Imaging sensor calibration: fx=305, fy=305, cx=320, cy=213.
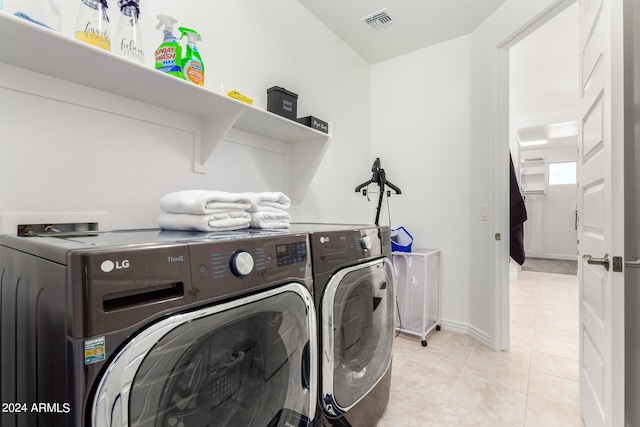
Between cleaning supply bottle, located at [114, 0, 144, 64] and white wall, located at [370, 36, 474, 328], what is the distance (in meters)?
2.37

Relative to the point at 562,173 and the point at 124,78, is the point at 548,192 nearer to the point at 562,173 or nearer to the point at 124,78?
the point at 562,173

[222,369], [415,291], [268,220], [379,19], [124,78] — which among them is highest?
[379,19]

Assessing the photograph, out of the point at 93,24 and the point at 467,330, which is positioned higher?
the point at 93,24

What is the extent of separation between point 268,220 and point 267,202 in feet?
0.33

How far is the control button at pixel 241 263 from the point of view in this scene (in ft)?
2.59

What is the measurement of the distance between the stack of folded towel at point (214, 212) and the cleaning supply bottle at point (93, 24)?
0.54 metres

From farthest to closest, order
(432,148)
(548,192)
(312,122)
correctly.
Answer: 1. (548,192)
2. (432,148)
3. (312,122)

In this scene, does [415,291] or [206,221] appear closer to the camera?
[206,221]

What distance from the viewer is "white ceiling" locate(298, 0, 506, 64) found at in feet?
7.41

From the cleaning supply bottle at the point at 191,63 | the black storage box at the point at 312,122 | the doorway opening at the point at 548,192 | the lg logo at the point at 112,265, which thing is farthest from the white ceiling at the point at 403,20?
the lg logo at the point at 112,265

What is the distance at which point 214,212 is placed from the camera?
1073 millimetres

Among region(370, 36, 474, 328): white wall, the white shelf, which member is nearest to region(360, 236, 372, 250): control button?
the white shelf

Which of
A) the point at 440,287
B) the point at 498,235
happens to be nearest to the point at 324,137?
the point at 498,235

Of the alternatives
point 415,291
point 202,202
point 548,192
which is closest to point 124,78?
point 202,202
